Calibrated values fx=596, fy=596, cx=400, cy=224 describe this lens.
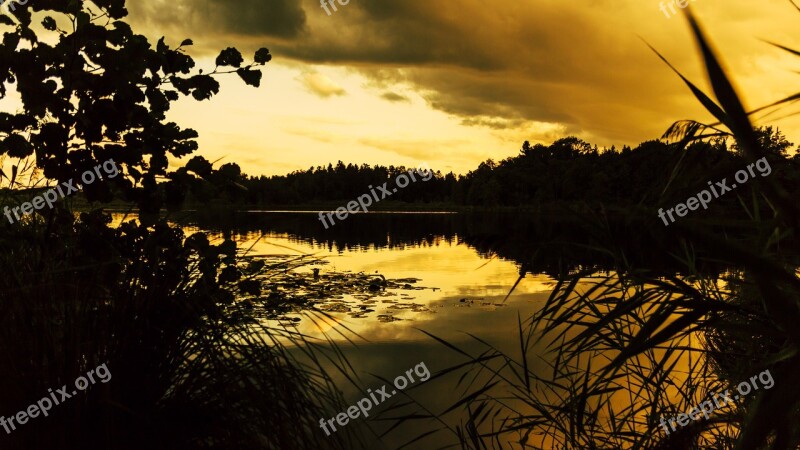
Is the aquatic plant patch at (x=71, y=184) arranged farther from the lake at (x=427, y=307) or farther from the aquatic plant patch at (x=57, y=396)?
the aquatic plant patch at (x=57, y=396)

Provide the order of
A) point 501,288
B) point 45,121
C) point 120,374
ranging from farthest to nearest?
point 501,288, point 45,121, point 120,374

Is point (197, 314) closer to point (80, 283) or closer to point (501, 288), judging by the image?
point (80, 283)

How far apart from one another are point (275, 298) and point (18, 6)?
2.26 metres

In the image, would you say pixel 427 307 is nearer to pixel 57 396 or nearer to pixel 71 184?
pixel 71 184

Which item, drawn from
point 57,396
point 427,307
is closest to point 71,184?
point 57,396

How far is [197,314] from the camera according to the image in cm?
284

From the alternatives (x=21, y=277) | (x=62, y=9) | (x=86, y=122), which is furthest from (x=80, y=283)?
(x=62, y=9)

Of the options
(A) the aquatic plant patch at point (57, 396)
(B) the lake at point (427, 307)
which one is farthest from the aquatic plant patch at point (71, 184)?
(A) the aquatic plant patch at point (57, 396)

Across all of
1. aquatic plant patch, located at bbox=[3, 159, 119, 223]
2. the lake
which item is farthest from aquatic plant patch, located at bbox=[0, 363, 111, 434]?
aquatic plant patch, located at bbox=[3, 159, 119, 223]

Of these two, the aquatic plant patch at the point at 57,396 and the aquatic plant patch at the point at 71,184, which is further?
the aquatic plant patch at the point at 71,184

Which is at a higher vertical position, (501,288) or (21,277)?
(21,277)

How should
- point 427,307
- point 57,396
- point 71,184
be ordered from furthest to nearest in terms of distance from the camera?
point 427,307, point 71,184, point 57,396

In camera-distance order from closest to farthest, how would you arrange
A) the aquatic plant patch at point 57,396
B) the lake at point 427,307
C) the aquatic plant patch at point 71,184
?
1. the aquatic plant patch at point 57,396
2. the lake at point 427,307
3. the aquatic plant patch at point 71,184

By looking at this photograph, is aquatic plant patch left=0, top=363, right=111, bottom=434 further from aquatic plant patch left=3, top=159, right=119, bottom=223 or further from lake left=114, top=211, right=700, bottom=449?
aquatic plant patch left=3, top=159, right=119, bottom=223
